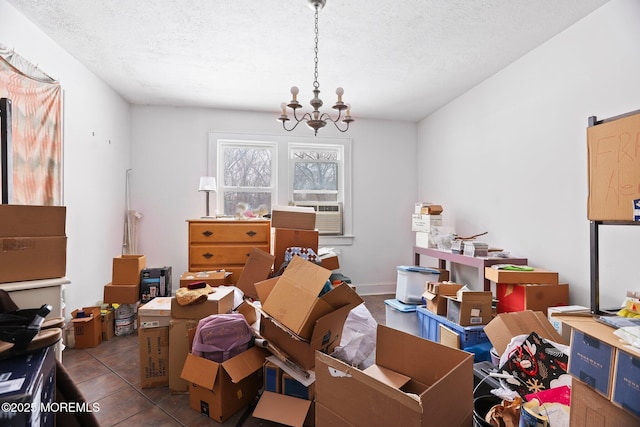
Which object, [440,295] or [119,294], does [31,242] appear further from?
[440,295]

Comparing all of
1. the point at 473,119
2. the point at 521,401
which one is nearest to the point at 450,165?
the point at 473,119

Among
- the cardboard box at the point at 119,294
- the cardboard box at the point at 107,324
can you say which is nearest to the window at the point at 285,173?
the cardboard box at the point at 119,294

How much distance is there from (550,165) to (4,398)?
3.44m

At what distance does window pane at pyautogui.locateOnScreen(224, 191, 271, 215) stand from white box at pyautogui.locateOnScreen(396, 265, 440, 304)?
2.20 metres

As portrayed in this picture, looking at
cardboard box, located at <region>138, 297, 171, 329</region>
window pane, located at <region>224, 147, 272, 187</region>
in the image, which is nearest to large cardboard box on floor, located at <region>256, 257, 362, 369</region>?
cardboard box, located at <region>138, 297, 171, 329</region>

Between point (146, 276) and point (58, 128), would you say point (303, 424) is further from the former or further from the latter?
point (58, 128)

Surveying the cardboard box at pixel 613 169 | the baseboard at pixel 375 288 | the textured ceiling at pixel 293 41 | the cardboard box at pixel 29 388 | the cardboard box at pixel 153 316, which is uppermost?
the textured ceiling at pixel 293 41

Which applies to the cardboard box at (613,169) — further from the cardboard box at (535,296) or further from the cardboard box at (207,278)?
the cardboard box at (207,278)

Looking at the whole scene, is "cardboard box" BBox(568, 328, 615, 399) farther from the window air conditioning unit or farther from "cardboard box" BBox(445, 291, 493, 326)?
the window air conditioning unit

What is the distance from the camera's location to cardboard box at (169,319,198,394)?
6.56ft

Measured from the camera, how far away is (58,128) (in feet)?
8.40

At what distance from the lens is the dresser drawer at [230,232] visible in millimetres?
3545

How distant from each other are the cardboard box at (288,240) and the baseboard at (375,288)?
1.51m

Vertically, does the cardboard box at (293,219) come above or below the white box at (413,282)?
above
